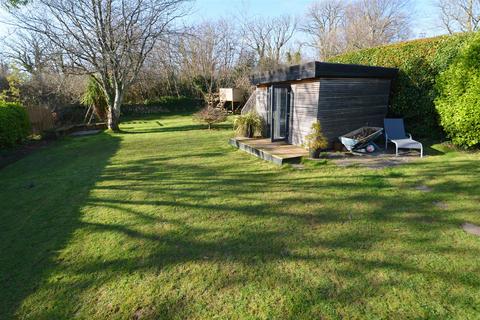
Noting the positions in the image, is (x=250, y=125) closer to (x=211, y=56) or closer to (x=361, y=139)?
(x=361, y=139)

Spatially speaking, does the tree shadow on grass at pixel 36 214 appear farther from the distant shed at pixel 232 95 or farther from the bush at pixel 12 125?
the distant shed at pixel 232 95

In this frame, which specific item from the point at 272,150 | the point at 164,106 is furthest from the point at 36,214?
the point at 164,106

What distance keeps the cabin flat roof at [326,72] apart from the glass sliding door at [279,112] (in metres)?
0.37

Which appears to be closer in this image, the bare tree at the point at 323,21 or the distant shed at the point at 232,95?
the distant shed at the point at 232,95

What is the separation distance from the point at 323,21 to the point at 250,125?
28.3 m

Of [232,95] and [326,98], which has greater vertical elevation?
[232,95]

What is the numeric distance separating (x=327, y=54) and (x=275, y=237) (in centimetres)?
2719

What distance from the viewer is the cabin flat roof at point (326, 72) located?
603 centimetres

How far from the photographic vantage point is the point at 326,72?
6074 mm

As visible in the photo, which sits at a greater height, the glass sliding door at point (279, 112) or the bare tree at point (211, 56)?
the bare tree at point (211, 56)

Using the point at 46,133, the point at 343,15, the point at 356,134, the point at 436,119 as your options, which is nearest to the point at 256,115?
the point at 356,134

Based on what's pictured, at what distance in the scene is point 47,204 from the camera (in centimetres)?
416

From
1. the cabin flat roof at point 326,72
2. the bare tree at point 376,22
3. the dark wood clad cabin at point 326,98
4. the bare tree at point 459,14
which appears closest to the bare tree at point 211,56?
the bare tree at point 376,22

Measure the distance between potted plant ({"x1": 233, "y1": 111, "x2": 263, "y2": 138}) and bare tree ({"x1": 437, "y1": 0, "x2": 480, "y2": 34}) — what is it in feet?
68.9
